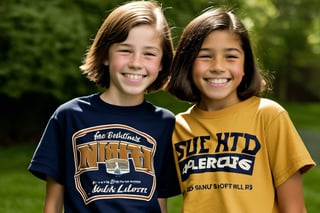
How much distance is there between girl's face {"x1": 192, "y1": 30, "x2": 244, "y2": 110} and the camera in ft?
9.40

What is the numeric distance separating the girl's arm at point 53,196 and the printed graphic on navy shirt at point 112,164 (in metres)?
0.12

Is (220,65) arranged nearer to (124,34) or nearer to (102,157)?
(124,34)

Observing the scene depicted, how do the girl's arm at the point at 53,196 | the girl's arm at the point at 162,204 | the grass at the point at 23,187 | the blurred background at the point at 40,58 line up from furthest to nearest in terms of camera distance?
the blurred background at the point at 40,58, the grass at the point at 23,187, the girl's arm at the point at 162,204, the girl's arm at the point at 53,196

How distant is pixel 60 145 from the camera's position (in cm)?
282

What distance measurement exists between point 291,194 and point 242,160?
25cm

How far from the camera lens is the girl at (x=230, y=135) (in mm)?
2734

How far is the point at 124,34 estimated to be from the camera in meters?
2.86

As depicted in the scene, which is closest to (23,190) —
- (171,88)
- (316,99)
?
(171,88)

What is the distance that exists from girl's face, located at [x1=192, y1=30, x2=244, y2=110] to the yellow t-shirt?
0.08 metres

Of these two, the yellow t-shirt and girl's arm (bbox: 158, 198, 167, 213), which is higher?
the yellow t-shirt

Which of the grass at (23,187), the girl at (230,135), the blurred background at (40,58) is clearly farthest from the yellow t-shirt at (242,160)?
the blurred background at (40,58)

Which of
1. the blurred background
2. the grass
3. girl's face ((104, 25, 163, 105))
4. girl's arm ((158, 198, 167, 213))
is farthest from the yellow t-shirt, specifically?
the blurred background

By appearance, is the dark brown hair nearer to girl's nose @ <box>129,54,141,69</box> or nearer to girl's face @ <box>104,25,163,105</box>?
girl's face @ <box>104,25,163,105</box>

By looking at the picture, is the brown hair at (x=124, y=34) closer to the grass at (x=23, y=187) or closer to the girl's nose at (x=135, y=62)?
the girl's nose at (x=135, y=62)
